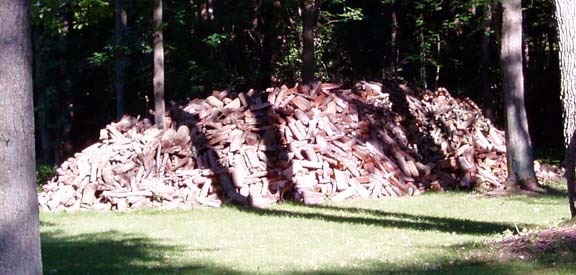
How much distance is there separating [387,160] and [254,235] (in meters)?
7.42

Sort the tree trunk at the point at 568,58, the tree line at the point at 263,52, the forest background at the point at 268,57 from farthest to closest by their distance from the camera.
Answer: the forest background at the point at 268,57
the tree line at the point at 263,52
the tree trunk at the point at 568,58

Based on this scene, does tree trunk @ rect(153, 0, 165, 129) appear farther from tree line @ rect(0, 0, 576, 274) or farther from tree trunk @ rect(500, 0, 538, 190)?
tree trunk @ rect(500, 0, 538, 190)

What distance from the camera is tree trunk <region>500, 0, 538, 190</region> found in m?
17.8

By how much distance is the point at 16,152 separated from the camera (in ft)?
18.6

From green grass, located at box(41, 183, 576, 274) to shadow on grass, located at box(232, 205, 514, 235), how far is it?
0.02m

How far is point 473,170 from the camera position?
20.3 metres

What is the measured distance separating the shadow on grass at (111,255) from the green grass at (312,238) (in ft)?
0.05

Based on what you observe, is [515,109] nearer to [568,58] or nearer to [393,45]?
[568,58]

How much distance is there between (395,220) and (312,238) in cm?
260

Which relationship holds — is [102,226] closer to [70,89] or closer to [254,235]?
[254,235]

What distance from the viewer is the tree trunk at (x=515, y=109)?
17.8 meters

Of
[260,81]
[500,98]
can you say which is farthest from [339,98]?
[500,98]

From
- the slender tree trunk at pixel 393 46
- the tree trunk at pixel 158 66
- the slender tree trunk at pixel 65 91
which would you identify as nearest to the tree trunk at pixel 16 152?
the tree trunk at pixel 158 66

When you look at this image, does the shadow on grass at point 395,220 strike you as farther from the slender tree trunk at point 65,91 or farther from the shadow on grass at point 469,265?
the slender tree trunk at point 65,91
